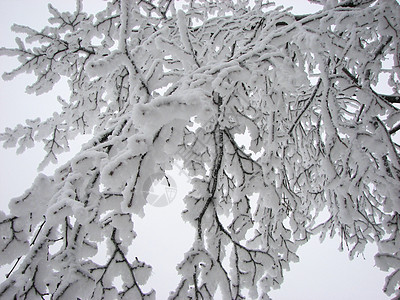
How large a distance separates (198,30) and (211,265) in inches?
85.1

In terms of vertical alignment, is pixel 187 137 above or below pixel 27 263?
above

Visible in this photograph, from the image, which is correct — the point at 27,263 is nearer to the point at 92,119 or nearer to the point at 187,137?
the point at 187,137

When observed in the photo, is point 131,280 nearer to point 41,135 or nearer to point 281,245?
point 281,245

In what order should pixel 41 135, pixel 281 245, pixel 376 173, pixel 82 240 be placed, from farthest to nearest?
1. pixel 41 135
2. pixel 281 245
3. pixel 376 173
4. pixel 82 240

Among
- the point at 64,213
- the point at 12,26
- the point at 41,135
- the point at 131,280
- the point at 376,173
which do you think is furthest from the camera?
the point at 41,135

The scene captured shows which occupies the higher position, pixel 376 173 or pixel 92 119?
pixel 92 119

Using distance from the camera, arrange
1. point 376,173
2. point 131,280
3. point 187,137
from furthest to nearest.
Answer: point 187,137 → point 376,173 → point 131,280

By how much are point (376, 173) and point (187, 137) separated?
1254mm

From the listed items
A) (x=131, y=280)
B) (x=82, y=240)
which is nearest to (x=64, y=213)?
(x=82, y=240)

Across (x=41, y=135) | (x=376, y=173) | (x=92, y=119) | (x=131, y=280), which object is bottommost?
(x=131, y=280)

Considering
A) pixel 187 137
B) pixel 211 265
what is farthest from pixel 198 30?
pixel 211 265

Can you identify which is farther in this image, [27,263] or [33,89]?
[33,89]

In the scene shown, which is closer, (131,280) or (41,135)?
(131,280)

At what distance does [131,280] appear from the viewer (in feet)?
4.09
